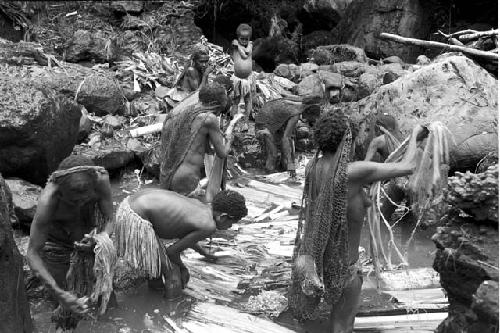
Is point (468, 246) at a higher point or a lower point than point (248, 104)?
higher

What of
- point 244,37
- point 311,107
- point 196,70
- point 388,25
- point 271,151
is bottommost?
point 271,151

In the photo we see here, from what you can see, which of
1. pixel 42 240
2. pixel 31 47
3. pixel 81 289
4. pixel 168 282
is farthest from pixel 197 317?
pixel 31 47

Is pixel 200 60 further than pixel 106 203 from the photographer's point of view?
Yes

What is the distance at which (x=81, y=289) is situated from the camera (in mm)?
4039

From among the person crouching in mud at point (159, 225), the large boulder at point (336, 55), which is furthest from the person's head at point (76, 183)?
the large boulder at point (336, 55)

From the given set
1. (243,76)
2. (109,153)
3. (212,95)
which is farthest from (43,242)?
(243,76)

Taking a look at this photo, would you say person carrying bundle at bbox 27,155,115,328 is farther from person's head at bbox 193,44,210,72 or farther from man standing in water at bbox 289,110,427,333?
person's head at bbox 193,44,210,72

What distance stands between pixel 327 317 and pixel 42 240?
2061 mm

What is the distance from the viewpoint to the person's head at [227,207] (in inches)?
194

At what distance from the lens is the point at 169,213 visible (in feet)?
15.3

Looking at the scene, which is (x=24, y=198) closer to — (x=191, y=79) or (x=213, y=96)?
(x=213, y=96)

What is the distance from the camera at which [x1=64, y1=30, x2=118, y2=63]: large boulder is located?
12195 mm

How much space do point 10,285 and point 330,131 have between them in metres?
2.18

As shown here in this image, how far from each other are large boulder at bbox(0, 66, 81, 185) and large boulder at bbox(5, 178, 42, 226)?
0.26 meters
